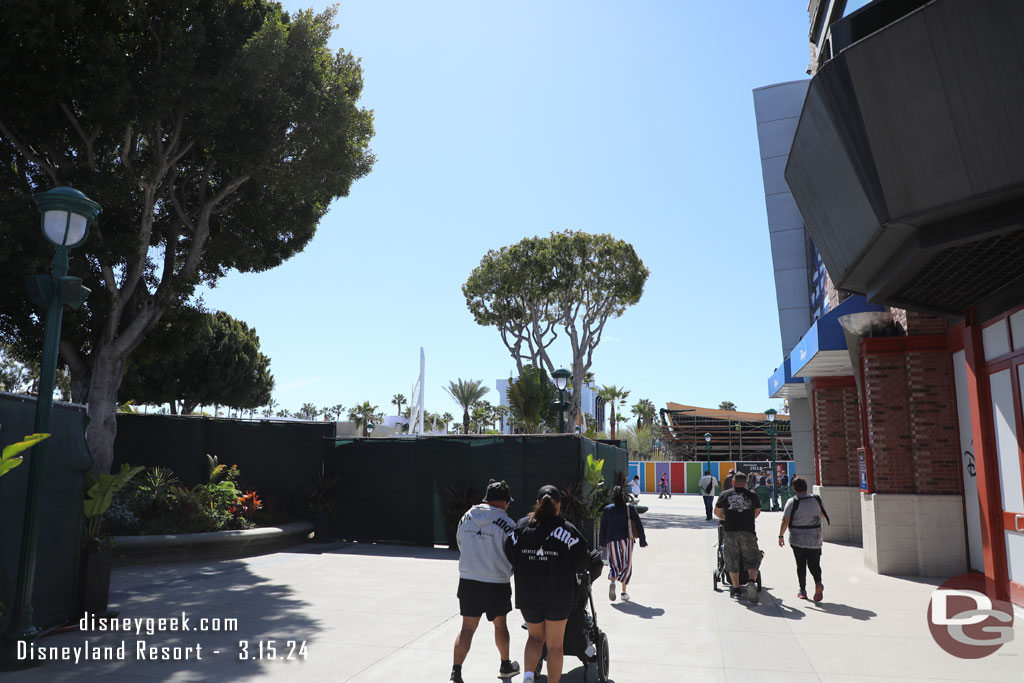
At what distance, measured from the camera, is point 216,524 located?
1399 centimetres

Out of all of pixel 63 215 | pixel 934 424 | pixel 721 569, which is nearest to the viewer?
pixel 63 215

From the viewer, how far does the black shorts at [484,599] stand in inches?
226

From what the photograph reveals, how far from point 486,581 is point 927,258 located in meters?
6.31

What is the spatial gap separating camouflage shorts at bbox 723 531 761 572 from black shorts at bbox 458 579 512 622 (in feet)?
17.2

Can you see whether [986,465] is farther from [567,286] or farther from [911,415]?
[567,286]

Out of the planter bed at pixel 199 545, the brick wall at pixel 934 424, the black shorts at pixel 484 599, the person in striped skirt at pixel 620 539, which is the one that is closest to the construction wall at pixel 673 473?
the planter bed at pixel 199 545

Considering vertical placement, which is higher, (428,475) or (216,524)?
(428,475)

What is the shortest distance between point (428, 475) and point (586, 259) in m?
17.8

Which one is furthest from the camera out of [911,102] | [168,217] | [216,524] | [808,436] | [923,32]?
[808,436]

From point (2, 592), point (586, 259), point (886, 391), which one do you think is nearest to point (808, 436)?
point (586, 259)

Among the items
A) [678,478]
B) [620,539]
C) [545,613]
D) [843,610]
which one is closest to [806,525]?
[843,610]

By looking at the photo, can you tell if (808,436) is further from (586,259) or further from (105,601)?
(105,601)

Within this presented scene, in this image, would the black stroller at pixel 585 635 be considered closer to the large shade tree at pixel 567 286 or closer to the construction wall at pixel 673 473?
the large shade tree at pixel 567 286

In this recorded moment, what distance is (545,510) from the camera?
538cm
